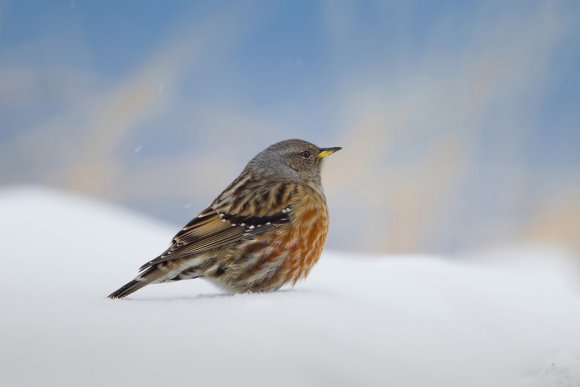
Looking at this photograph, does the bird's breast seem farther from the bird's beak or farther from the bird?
the bird's beak

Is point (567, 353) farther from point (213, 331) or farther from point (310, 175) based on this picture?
point (310, 175)

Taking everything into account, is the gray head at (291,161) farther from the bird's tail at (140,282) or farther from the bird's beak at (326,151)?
the bird's tail at (140,282)

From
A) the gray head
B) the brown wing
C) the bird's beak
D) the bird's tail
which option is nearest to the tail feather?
the bird's tail

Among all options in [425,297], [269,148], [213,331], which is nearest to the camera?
[213,331]

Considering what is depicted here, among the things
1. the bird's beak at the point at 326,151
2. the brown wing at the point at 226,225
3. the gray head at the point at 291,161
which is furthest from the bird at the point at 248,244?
the bird's beak at the point at 326,151

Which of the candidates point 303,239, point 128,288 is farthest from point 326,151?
point 128,288

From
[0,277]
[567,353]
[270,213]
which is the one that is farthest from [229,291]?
[567,353]
